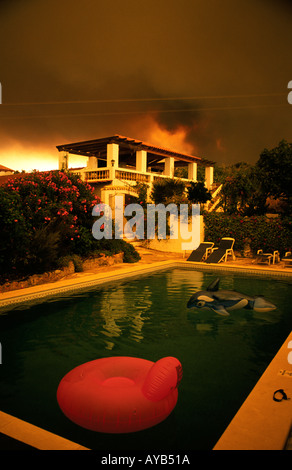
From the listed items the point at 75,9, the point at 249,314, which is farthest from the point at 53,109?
the point at 249,314

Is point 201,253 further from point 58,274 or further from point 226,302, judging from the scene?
point 226,302

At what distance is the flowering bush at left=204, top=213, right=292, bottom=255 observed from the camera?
1664cm

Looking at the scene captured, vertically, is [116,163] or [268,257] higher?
[116,163]

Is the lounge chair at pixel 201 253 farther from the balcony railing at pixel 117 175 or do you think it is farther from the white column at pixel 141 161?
the white column at pixel 141 161

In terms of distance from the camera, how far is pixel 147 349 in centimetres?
568

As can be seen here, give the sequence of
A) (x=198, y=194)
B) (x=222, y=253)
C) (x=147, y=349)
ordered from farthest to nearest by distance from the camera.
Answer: (x=198, y=194), (x=222, y=253), (x=147, y=349)

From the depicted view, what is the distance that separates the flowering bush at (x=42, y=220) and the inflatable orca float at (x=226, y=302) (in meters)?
5.46

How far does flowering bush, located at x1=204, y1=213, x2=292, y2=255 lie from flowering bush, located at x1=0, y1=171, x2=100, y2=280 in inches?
328

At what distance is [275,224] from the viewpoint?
55.1 ft

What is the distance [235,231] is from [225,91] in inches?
496

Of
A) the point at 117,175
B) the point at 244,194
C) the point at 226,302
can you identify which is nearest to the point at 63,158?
the point at 117,175

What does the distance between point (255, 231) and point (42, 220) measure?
450 inches

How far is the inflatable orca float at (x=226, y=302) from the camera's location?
760 cm
